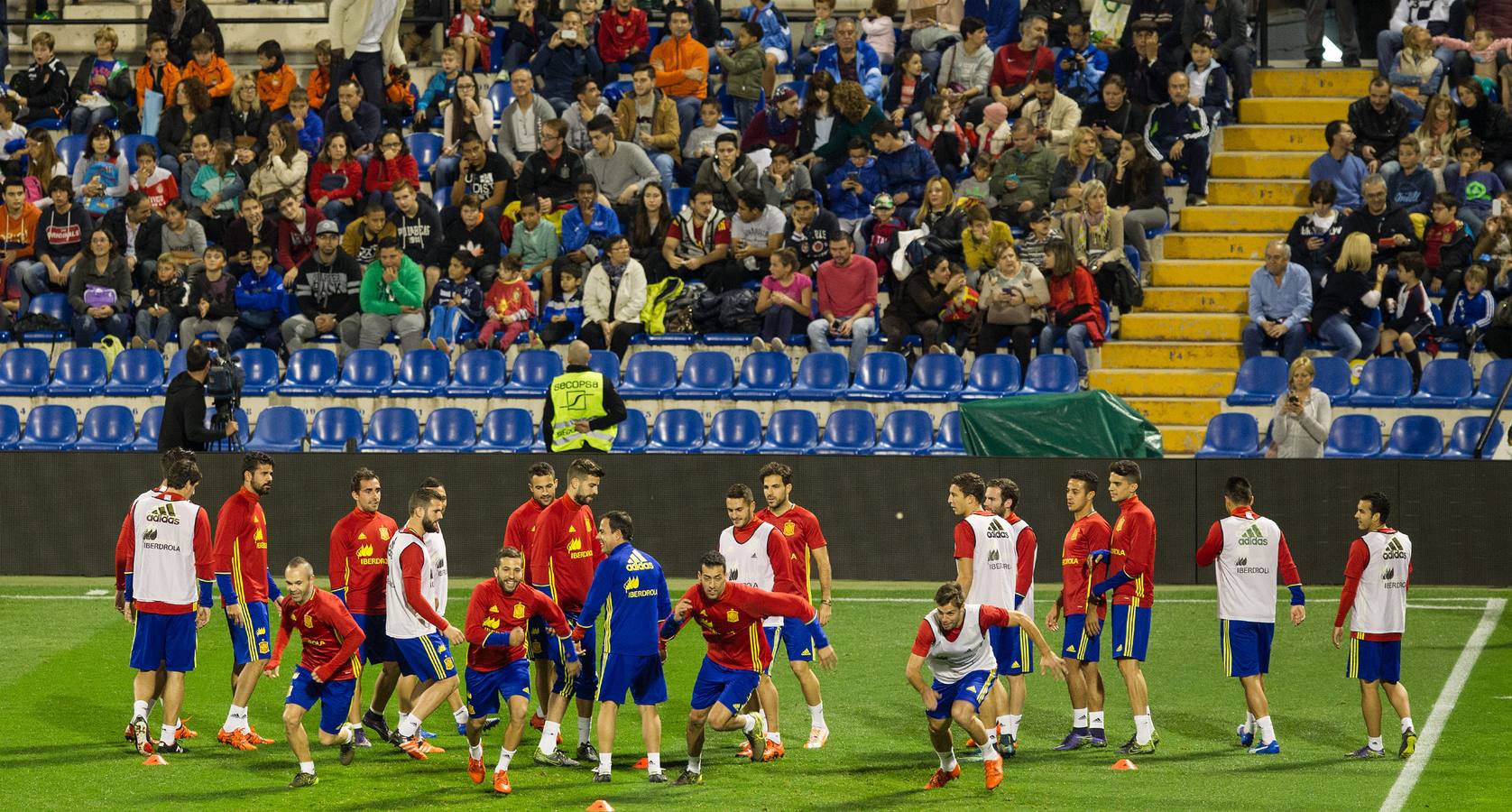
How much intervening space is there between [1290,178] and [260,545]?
15.7m

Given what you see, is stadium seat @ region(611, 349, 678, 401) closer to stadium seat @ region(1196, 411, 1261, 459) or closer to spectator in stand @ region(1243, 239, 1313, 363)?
stadium seat @ region(1196, 411, 1261, 459)

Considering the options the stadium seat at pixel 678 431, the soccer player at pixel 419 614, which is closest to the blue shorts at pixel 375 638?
the soccer player at pixel 419 614

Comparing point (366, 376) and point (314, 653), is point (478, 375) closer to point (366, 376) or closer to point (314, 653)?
point (366, 376)

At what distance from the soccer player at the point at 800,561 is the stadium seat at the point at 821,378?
8136 mm

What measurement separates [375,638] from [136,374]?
11019 mm

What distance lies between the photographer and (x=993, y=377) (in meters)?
22.2

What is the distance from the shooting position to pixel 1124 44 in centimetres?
2544

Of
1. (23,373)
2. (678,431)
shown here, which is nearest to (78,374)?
(23,373)

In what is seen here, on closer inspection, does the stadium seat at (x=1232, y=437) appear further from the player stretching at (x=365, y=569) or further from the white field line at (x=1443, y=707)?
the player stretching at (x=365, y=569)

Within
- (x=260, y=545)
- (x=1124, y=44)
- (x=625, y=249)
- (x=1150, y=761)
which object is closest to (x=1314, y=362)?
(x=1124, y=44)

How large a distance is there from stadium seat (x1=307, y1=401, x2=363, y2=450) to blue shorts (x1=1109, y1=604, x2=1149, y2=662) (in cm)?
1110

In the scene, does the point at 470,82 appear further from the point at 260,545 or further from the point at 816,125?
the point at 260,545

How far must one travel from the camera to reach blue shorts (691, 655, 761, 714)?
1288cm

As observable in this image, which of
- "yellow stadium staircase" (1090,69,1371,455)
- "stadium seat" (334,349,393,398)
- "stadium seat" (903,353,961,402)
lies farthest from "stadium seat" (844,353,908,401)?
"stadium seat" (334,349,393,398)
